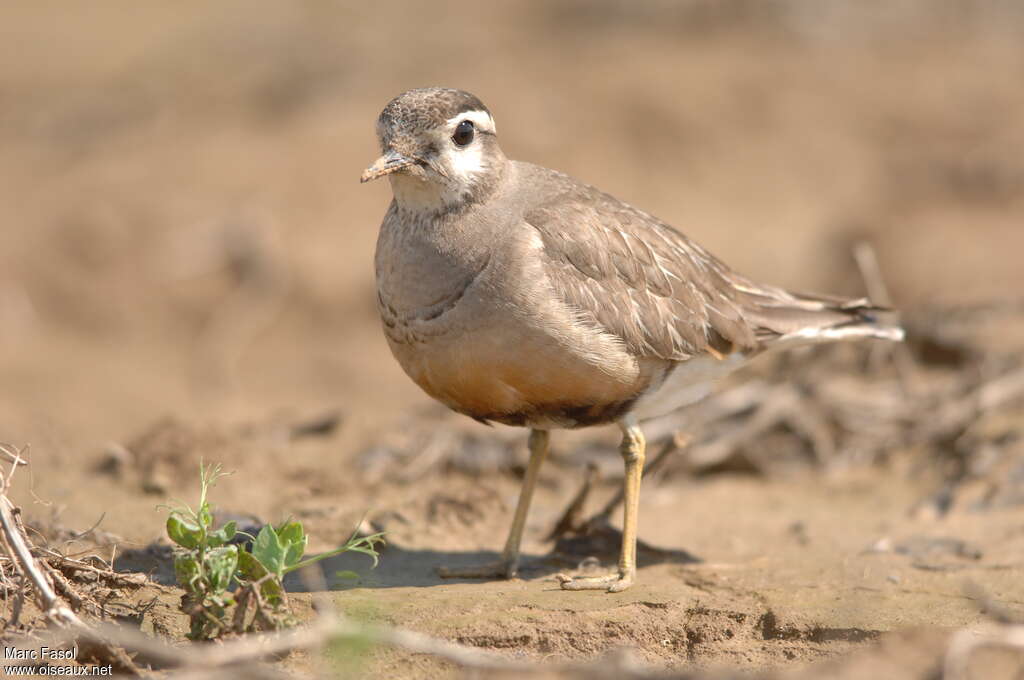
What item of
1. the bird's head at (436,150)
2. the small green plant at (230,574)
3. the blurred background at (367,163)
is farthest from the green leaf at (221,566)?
the blurred background at (367,163)

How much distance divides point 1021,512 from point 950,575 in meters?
1.42

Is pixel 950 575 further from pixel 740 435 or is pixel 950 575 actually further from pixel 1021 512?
pixel 740 435

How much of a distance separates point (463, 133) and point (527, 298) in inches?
38.2

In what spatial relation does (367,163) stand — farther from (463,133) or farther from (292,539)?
(292,539)

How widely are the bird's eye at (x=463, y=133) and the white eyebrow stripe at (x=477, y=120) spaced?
25mm

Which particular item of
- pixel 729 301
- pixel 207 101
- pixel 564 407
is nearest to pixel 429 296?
pixel 564 407

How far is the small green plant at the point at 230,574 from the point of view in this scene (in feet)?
16.1

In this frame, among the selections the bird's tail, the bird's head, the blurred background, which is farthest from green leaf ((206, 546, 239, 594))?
the blurred background

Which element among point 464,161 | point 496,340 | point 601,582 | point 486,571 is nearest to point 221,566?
point 496,340

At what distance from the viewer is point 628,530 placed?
6281 mm

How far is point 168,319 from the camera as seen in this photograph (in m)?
12.9

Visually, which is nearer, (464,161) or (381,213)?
(464,161)

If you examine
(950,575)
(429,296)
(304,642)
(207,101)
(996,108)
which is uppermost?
(996,108)

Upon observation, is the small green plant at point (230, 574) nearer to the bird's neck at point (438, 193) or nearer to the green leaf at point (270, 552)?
the green leaf at point (270, 552)
